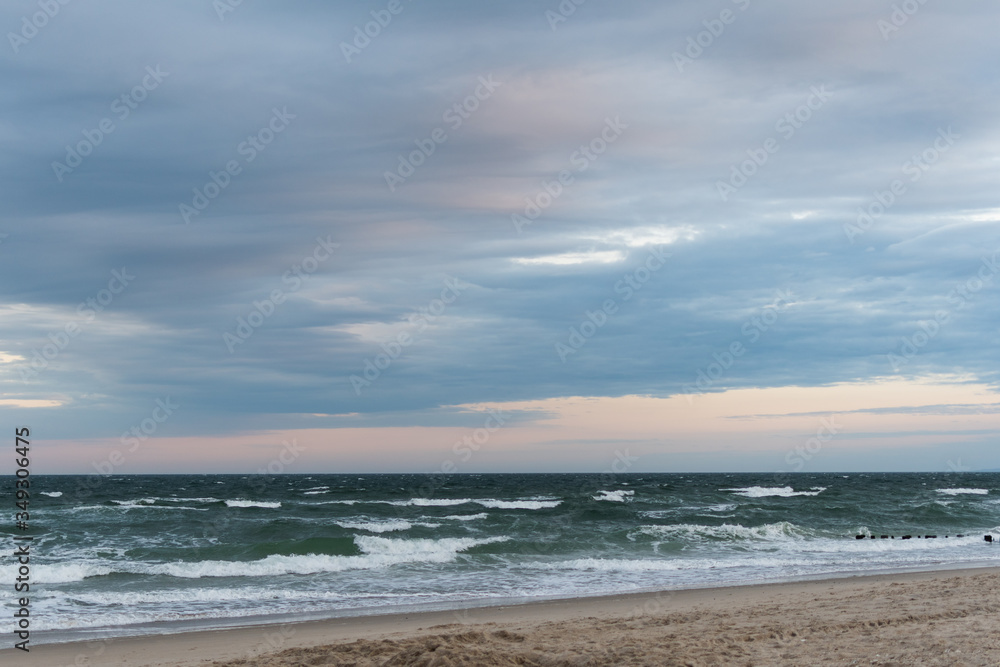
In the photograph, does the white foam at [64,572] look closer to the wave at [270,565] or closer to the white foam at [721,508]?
the wave at [270,565]

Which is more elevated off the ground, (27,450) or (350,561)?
(27,450)

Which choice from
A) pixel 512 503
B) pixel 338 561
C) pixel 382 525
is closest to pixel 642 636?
pixel 338 561

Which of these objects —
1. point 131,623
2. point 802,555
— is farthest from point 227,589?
point 802,555

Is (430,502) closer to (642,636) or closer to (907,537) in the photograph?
(907,537)

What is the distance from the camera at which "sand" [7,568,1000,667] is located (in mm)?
8258

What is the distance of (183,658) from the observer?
33.8 ft

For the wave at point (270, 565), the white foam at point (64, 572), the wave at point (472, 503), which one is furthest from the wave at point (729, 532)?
the white foam at point (64, 572)

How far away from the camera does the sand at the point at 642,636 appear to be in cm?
826

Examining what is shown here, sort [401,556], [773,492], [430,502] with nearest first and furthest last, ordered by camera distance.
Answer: [401,556] → [430,502] → [773,492]

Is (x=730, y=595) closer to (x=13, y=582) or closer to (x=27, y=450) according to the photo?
(x=27, y=450)

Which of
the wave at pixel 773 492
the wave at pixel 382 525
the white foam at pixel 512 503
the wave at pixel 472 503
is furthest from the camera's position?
the wave at pixel 773 492

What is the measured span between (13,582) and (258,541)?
339 inches

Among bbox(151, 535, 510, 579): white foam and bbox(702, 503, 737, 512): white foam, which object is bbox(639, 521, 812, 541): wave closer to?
bbox(151, 535, 510, 579): white foam

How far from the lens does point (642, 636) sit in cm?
984
